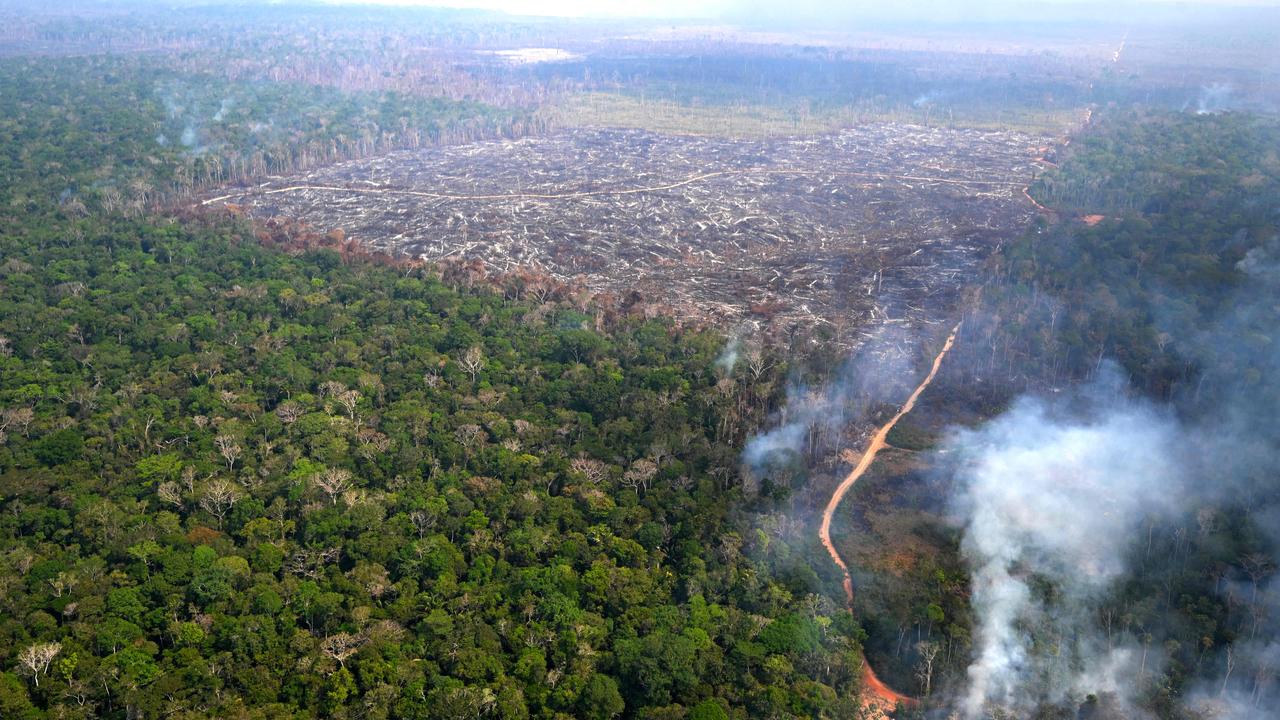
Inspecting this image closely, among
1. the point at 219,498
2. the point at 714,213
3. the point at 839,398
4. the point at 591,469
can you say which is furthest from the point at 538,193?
the point at 219,498

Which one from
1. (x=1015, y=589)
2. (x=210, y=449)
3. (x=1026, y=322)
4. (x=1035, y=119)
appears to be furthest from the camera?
(x=1035, y=119)

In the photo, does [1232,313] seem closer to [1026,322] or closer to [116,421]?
[1026,322]

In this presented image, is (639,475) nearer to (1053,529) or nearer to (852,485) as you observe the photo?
(852,485)

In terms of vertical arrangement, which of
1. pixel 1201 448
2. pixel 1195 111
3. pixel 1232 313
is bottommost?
pixel 1201 448

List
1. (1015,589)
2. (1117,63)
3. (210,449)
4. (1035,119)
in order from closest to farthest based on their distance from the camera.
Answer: (1015,589)
(210,449)
(1035,119)
(1117,63)

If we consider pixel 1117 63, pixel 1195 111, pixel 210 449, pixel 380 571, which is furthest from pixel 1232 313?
pixel 1117 63

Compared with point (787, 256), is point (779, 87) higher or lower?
higher

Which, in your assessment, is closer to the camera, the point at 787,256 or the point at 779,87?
the point at 787,256
